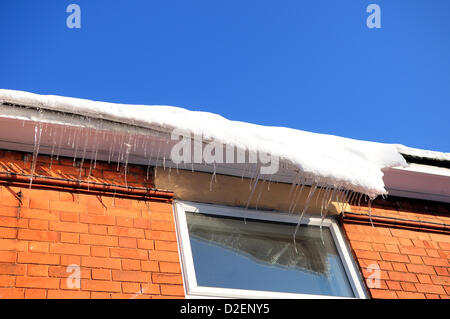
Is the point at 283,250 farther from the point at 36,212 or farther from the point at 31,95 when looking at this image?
the point at 31,95

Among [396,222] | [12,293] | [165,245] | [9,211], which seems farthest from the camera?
[396,222]

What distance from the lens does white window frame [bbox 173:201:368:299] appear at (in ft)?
10.8

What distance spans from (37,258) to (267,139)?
5.65 ft

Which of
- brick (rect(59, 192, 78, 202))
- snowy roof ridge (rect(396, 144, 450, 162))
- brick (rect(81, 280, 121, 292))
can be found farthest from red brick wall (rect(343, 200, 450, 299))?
brick (rect(59, 192, 78, 202))

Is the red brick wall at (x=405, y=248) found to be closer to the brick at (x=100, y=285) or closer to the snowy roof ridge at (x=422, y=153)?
the snowy roof ridge at (x=422, y=153)

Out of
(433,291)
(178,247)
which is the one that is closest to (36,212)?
(178,247)

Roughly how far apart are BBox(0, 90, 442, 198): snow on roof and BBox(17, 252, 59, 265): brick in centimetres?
93

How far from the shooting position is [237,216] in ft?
12.7

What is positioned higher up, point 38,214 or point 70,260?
point 38,214

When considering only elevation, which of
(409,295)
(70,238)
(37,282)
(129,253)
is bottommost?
(409,295)

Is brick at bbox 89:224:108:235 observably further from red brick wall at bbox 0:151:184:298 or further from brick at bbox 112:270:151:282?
brick at bbox 112:270:151:282

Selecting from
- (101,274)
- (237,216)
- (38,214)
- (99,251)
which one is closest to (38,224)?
(38,214)

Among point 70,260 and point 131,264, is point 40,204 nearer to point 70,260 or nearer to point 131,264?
point 70,260

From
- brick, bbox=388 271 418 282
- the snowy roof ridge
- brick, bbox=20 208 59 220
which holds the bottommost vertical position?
brick, bbox=388 271 418 282
